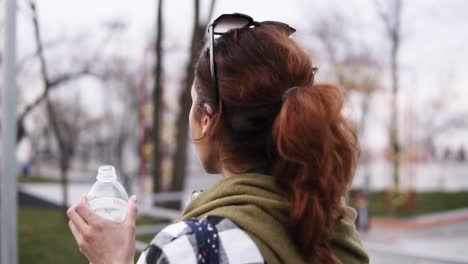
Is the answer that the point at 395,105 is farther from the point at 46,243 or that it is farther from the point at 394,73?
the point at 46,243

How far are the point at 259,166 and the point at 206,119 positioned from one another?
0.15 m

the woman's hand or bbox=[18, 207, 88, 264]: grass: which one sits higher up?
the woman's hand

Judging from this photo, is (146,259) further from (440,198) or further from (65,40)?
(440,198)

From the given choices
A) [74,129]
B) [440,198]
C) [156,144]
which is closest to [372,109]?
[440,198]

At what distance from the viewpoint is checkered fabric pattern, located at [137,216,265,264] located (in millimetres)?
1006

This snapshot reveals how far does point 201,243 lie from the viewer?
1.01 m

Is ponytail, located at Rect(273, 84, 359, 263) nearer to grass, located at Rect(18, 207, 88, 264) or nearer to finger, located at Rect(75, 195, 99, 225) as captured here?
finger, located at Rect(75, 195, 99, 225)

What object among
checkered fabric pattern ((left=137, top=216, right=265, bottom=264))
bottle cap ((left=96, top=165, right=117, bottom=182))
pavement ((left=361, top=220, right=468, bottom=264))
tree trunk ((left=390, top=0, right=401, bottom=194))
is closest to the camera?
checkered fabric pattern ((left=137, top=216, right=265, bottom=264))

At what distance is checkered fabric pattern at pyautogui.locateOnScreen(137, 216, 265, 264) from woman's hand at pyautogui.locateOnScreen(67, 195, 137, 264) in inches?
4.5

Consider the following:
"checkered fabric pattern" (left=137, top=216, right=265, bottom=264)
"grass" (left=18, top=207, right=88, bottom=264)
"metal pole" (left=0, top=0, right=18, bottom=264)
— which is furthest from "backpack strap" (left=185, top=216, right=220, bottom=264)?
"grass" (left=18, top=207, right=88, bottom=264)

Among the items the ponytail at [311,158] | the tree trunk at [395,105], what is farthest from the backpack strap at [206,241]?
the tree trunk at [395,105]

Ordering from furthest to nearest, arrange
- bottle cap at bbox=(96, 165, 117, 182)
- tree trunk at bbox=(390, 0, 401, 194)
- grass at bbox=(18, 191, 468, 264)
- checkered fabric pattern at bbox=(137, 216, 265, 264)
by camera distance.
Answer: tree trunk at bbox=(390, 0, 401, 194) < grass at bbox=(18, 191, 468, 264) < bottle cap at bbox=(96, 165, 117, 182) < checkered fabric pattern at bbox=(137, 216, 265, 264)

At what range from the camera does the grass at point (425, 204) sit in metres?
17.2

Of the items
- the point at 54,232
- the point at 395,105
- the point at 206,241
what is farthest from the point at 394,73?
the point at 206,241
